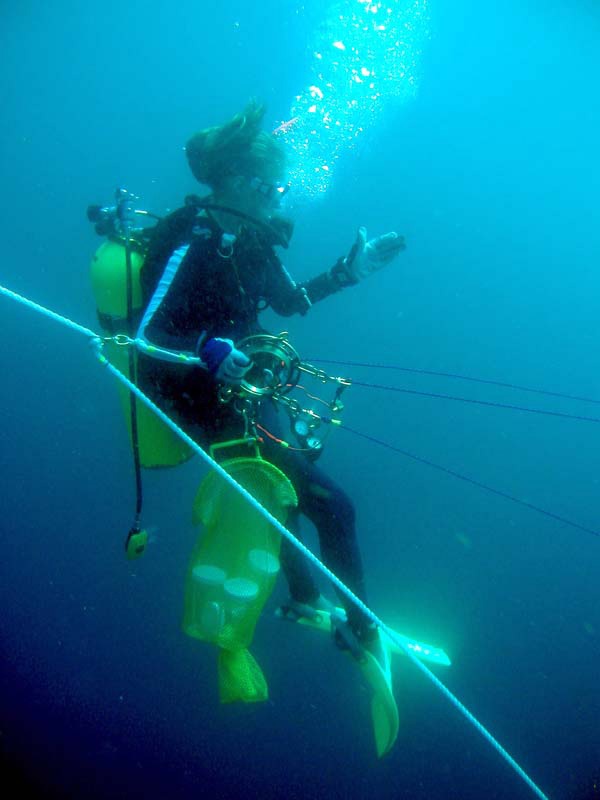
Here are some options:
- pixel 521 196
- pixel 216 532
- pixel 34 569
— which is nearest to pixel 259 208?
pixel 216 532

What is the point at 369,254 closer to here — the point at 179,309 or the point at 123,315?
the point at 179,309

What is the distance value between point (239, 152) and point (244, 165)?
3.0 inches

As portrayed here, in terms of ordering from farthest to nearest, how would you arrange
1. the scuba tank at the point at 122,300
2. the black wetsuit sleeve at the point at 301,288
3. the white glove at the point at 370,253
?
the white glove at the point at 370,253
the black wetsuit sleeve at the point at 301,288
the scuba tank at the point at 122,300

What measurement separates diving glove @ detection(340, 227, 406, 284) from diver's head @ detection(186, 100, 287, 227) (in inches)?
Answer: 23.4

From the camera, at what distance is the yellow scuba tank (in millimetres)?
2619

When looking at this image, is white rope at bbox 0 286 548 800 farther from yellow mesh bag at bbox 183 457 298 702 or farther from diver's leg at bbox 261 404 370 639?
diver's leg at bbox 261 404 370 639

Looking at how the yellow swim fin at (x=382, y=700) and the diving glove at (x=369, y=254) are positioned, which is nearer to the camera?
the yellow swim fin at (x=382, y=700)

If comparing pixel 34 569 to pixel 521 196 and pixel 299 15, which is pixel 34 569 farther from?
pixel 521 196

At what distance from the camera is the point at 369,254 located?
304 cm

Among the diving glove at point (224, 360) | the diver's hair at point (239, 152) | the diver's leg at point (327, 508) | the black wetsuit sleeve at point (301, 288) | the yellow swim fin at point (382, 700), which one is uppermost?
the diver's hair at point (239, 152)

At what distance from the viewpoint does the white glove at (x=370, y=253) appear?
9.82 ft

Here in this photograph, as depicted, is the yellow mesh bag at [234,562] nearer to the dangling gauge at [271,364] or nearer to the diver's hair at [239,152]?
the dangling gauge at [271,364]

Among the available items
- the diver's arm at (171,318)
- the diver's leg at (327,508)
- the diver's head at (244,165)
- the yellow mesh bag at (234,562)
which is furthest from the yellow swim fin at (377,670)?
the diver's head at (244,165)

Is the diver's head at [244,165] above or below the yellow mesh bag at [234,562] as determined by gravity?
above
